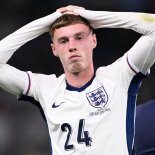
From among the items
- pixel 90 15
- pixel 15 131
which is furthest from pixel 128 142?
pixel 15 131

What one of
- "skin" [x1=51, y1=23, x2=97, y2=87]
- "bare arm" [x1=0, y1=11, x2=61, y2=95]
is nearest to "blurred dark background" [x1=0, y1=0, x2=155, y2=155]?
"bare arm" [x1=0, y1=11, x2=61, y2=95]

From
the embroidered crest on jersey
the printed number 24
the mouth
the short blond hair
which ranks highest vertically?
the short blond hair

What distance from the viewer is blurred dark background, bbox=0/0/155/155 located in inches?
268

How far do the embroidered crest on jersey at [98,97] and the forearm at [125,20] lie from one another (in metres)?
0.40

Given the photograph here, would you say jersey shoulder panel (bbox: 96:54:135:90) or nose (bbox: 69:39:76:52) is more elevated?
nose (bbox: 69:39:76:52)

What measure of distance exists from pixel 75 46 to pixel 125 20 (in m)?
0.34

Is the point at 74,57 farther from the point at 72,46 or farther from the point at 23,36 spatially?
the point at 23,36

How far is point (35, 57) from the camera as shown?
740cm

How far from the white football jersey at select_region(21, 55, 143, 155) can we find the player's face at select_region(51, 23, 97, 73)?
0.46 feet

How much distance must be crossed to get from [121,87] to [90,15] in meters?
0.48

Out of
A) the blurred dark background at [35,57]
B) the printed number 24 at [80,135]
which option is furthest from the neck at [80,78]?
the blurred dark background at [35,57]

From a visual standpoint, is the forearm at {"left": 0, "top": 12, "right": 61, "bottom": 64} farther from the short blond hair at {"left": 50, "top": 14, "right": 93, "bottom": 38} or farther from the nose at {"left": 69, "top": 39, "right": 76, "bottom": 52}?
the nose at {"left": 69, "top": 39, "right": 76, "bottom": 52}

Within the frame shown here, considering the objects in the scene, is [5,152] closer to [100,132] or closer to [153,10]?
[153,10]

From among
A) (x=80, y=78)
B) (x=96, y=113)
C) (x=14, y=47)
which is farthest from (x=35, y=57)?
(x=96, y=113)
